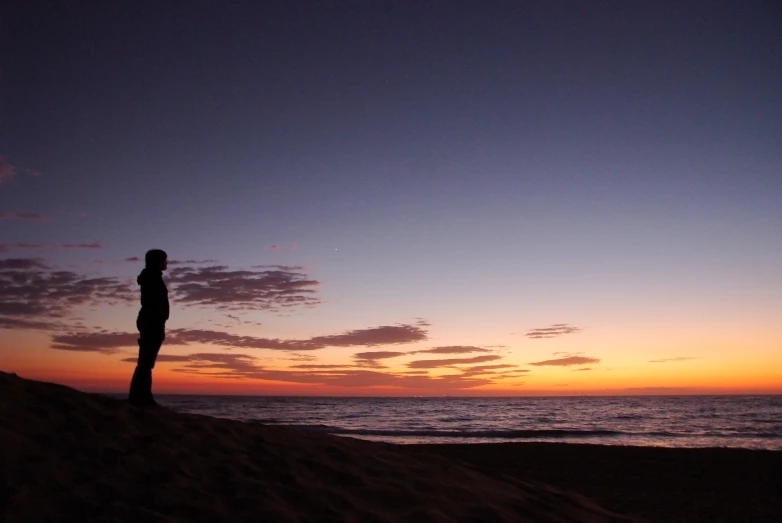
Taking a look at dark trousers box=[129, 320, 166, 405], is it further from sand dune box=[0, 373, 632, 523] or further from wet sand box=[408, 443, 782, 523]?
wet sand box=[408, 443, 782, 523]

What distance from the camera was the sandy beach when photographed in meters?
3.96

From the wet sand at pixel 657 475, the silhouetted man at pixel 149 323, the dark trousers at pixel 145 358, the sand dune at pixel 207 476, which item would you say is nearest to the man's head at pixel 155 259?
the silhouetted man at pixel 149 323

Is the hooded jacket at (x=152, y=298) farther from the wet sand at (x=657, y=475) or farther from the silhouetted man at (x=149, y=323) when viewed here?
the wet sand at (x=657, y=475)

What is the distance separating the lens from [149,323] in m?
6.19

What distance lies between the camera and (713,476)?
36.1 ft

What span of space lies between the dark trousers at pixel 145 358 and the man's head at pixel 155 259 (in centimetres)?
70

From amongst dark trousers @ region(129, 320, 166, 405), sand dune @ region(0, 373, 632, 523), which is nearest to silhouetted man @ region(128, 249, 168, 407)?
dark trousers @ region(129, 320, 166, 405)

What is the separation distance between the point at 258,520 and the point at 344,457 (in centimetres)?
203

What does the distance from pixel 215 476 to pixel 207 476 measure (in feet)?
0.23

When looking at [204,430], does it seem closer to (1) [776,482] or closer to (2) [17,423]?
(2) [17,423]

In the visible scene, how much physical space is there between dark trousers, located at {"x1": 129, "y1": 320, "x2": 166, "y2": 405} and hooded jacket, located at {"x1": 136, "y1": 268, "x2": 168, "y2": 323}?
0.08m

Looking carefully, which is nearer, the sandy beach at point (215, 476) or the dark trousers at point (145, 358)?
the sandy beach at point (215, 476)

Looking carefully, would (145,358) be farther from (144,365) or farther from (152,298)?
(152,298)

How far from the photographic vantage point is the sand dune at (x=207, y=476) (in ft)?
12.9
